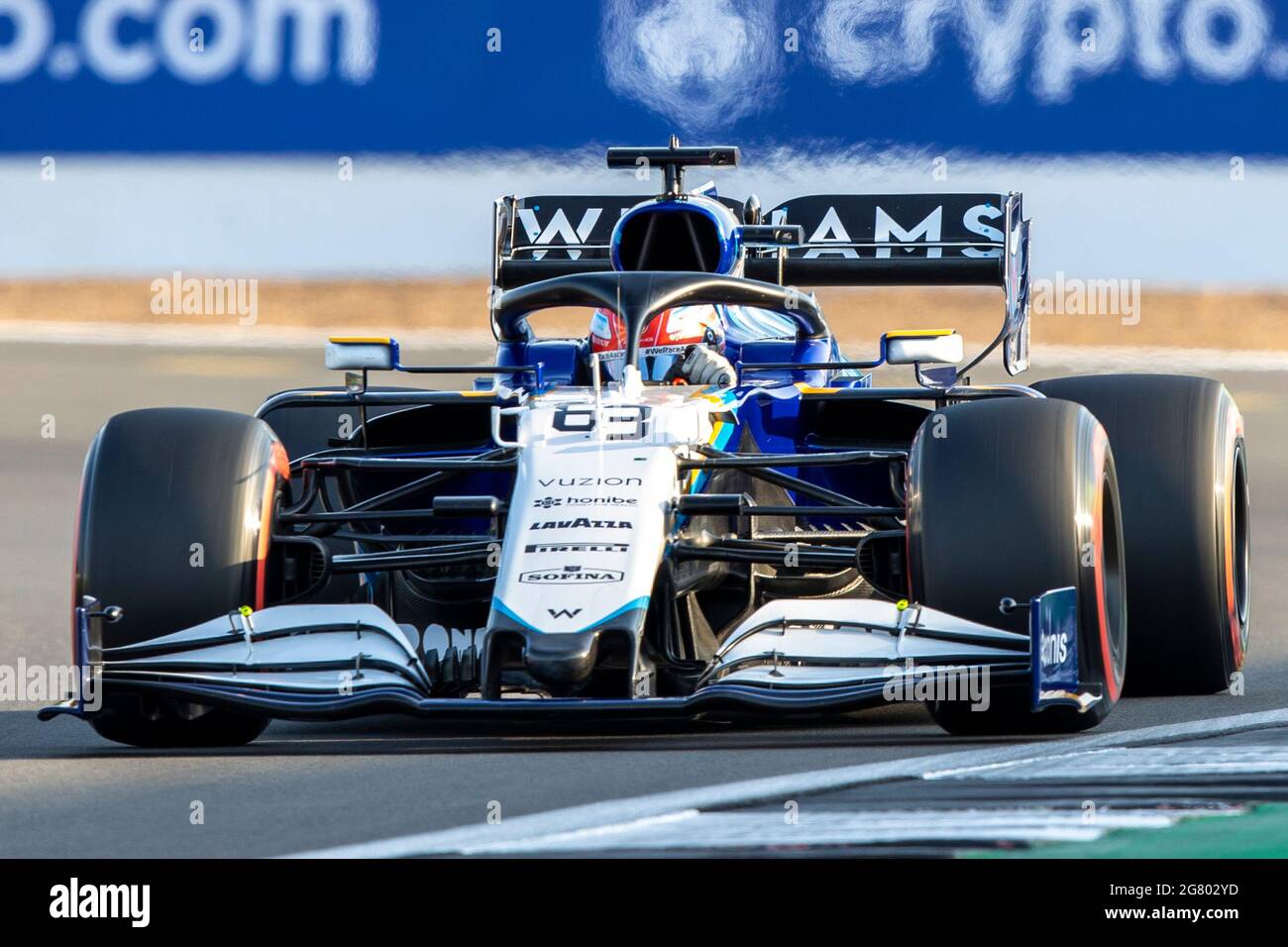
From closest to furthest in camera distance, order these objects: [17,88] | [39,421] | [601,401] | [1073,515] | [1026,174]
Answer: [1073,515] → [601,401] → [39,421] → [1026,174] → [17,88]

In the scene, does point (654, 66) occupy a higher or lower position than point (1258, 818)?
higher

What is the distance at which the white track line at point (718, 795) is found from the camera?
4.91 m

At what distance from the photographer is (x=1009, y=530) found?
686 centimetres

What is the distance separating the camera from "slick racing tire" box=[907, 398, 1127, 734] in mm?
6840

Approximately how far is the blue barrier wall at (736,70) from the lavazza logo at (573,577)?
13.5m

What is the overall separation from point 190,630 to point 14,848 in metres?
1.91

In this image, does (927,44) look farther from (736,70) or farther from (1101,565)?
(1101,565)

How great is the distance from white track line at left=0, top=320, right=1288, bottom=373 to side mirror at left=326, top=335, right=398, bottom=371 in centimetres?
1195

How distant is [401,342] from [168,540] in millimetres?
15844

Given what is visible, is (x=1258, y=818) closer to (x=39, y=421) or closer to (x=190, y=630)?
(x=190, y=630)

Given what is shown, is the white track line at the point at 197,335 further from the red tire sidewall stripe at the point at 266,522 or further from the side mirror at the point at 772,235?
the red tire sidewall stripe at the point at 266,522

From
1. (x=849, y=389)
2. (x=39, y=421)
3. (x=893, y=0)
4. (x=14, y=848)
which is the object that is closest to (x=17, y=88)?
(x=39, y=421)

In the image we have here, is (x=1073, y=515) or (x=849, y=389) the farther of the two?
(x=849, y=389)

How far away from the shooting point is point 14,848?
511 cm
